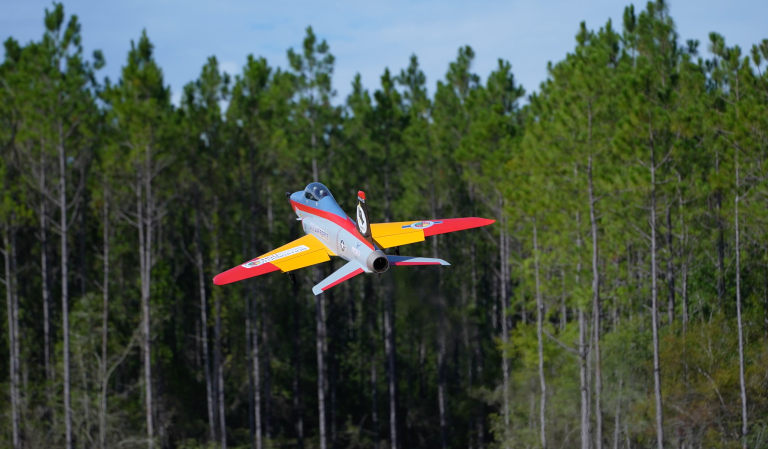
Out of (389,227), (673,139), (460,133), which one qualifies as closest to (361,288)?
(460,133)

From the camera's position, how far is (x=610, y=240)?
3195cm

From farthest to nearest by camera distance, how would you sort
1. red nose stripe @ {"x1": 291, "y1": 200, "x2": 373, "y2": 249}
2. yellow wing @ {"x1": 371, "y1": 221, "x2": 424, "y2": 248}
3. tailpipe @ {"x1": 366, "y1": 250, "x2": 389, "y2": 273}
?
yellow wing @ {"x1": 371, "y1": 221, "x2": 424, "y2": 248} → red nose stripe @ {"x1": 291, "y1": 200, "x2": 373, "y2": 249} → tailpipe @ {"x1": 366, "y1": 250, "x2": 389, "y2": 273}

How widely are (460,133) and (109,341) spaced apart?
77.3 ft

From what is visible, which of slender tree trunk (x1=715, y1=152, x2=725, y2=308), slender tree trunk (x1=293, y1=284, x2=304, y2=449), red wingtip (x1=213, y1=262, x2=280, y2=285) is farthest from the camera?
slender tree trunk (x1=293, y1=284, x2=304, y2=449)

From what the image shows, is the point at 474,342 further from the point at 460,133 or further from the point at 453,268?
the point at 460,133

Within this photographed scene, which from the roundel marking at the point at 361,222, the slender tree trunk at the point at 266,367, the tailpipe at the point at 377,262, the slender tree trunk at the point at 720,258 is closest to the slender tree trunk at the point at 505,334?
the slender tree trunk at the point at 720,258

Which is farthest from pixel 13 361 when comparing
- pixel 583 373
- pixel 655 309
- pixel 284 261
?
pixel 655 309

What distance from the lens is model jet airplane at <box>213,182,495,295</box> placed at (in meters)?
15.2

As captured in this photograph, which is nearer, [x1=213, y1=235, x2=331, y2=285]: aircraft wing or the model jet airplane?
the model jet airplane

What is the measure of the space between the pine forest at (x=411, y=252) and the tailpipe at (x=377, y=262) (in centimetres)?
1280

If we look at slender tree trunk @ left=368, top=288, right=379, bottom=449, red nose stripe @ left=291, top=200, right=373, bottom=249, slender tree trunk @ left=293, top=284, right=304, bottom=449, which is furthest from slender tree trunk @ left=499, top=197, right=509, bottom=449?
red nose stripe @ left=291, top=200, right=373, bottom=249

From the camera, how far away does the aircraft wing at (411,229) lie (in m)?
17.5

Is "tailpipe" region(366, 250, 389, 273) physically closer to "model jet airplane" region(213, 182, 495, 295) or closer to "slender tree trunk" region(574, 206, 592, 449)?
"model jet airplane" region(213, 182, 495, 295)

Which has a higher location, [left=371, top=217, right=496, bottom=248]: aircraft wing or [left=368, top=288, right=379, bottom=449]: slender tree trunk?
[left=371, top=217, right=496, bottom=248]: aircraft wing
